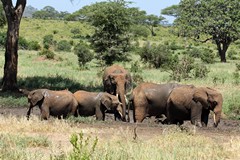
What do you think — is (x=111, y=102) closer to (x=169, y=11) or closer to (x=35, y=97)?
(x=35, y=97)

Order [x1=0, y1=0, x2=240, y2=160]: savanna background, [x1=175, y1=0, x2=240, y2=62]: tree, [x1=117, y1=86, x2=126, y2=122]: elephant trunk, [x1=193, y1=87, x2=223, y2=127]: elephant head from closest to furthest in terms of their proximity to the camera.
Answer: [x1=0, y1=0, x2=240, y2=160]: savanna background
[x1=193, y1=87, x2=223, y2=127]: elephant head
[x1=117, y1=86, x2=126, y2=122]: elephant trunk
[x1=175, y1=0, x2=240, y2=62]: tree

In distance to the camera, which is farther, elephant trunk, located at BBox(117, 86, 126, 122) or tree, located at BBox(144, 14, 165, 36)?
tree, located at BBox(144, 14, 165, 36)

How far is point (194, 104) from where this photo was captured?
13203 mm

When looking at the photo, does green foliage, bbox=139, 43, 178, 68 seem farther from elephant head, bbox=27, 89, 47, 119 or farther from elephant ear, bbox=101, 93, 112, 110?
elephant head, bbox=27, 89, 47, 119

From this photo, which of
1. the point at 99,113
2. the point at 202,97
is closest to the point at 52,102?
the point at 99,113

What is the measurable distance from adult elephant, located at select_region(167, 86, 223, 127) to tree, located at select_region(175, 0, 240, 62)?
2881cm

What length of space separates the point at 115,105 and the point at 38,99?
7.83 feet

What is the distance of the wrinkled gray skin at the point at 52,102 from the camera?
13.5m

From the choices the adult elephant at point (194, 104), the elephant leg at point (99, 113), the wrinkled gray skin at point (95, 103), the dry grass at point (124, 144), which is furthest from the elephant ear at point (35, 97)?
the adult elephant at point (194, 104)

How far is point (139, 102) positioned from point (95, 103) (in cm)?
128

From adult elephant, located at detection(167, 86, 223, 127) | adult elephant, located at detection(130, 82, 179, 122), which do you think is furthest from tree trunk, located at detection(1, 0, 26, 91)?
adult elephant, located at detection(167, 86, 223, 127)

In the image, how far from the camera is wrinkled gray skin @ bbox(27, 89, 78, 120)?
13.5 metres

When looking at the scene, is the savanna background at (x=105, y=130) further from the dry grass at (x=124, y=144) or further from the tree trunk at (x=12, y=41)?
the tree trunk at (x=12, y=41)

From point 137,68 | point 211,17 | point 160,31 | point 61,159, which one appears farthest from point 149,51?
point 160,31
